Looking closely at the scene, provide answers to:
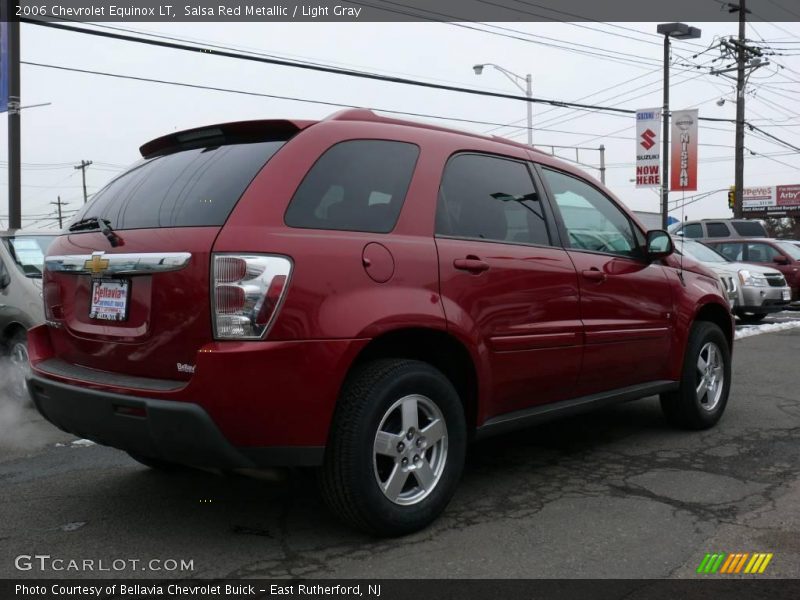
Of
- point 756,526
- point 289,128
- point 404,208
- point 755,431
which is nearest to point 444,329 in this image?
point 404,208

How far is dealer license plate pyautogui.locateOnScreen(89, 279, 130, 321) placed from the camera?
10.5 ft

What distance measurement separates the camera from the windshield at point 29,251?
264 inches

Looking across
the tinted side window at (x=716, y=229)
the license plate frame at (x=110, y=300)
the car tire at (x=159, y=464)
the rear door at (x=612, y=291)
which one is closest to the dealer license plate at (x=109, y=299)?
the license plate frame at (x=110, y=300)

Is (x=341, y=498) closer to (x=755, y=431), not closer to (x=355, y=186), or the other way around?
(x=355, y=186)

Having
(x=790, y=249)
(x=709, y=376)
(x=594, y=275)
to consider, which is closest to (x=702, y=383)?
(x=709, y=376)

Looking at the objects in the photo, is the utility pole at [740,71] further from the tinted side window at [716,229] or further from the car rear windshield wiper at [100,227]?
the car rear windshield wiper at [100,227]

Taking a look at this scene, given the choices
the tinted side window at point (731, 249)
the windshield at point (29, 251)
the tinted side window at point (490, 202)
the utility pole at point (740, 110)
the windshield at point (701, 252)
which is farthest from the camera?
the utility pole at point (740, 110)

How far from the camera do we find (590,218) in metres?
4.67

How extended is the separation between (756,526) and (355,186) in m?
2.37

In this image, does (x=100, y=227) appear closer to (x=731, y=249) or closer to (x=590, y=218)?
(x=590, y=218)

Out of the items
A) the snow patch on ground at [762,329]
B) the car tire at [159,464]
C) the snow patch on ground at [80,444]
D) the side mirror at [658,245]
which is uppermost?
the side mirror at [658,245]

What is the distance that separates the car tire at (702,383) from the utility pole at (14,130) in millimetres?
11313

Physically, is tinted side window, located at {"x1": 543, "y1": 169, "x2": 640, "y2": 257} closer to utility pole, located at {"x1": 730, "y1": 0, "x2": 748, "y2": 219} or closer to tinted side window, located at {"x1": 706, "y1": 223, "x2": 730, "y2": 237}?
tinted side window, located at {"x1": 706, "y1": 223, "x2": 730, "y2": 237}

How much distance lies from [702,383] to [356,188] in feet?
10.5
